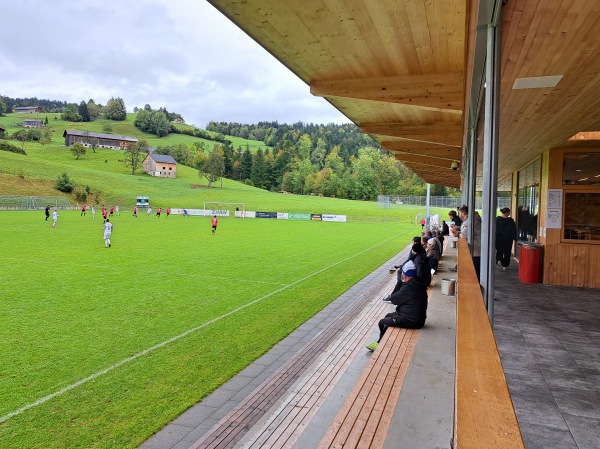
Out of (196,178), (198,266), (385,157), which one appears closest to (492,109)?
(198,266)

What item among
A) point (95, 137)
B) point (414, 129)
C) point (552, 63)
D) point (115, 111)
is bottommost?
point (552, 63)

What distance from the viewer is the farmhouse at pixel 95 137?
4316 inches

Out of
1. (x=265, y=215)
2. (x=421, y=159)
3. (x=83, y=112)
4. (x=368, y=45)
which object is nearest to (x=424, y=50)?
(x=368, y=45)

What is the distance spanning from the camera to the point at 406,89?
497 centimetres

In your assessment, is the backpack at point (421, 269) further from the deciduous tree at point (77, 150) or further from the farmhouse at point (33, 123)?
the farmhouse at point (33, 123)

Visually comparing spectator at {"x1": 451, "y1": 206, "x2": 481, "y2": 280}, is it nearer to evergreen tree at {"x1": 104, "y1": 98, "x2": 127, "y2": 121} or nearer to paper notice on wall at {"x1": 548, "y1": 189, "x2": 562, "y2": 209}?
paper notice on wall at {"x1": 548, "y1": 189, "x2": 562, "y2": 209}

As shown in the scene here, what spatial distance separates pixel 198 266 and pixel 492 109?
12.8m

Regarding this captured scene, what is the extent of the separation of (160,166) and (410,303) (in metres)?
92.0

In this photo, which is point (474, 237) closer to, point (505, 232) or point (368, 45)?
point (368, 45)

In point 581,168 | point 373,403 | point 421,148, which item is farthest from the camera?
point 421,148

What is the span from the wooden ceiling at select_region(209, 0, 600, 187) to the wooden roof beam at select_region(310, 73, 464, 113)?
12 mm

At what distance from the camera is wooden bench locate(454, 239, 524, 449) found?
1.12 metres

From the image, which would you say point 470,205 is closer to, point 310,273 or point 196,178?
point 310,273

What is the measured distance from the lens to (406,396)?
10.1ft
